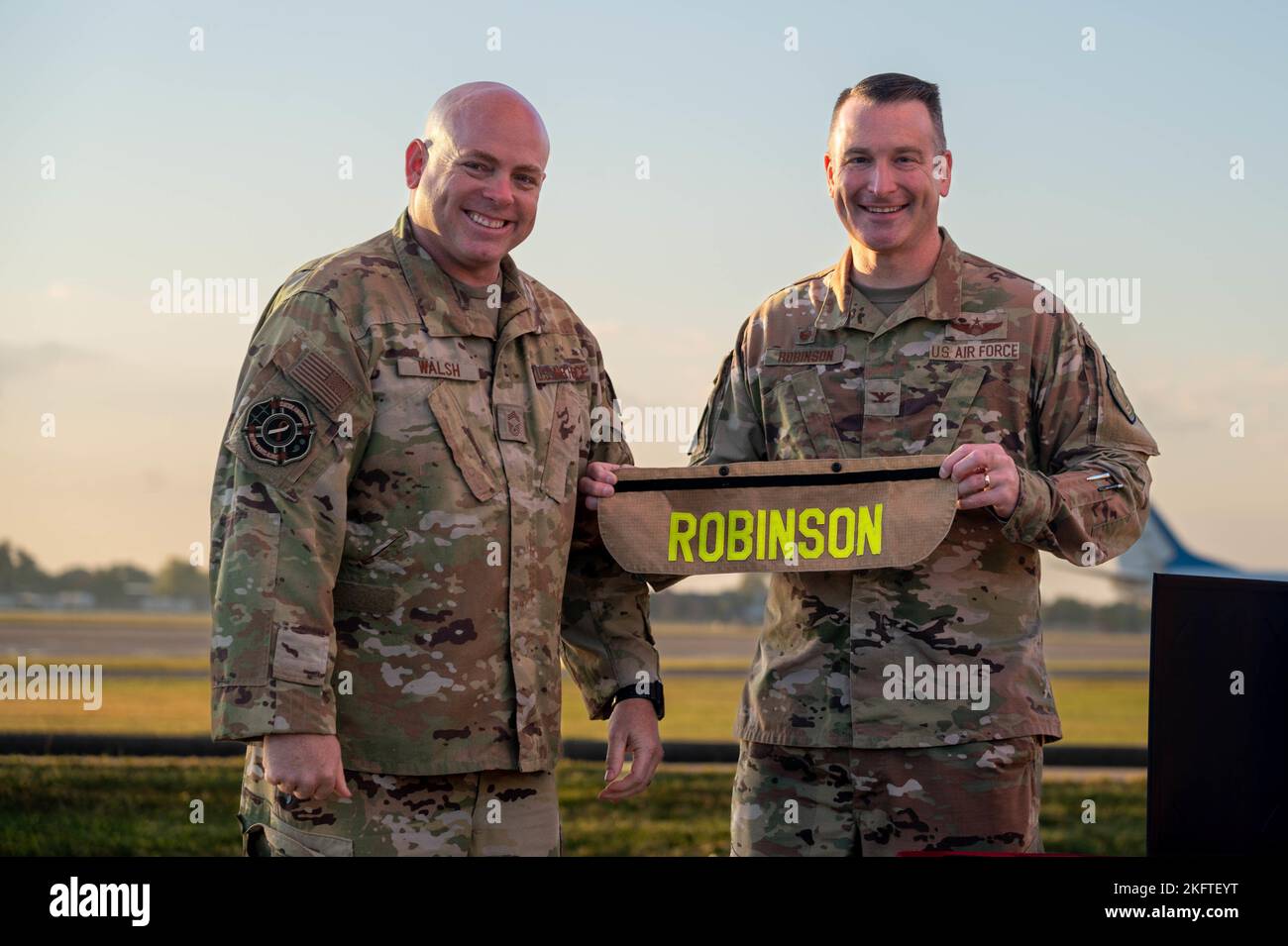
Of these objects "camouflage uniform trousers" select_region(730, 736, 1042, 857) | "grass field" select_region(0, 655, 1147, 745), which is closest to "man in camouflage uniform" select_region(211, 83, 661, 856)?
"camouflage uniform trousers" select_region(730, 736, 1042, 857)

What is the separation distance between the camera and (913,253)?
4.25 metres

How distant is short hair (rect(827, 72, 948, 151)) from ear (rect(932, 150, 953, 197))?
26 millimetres

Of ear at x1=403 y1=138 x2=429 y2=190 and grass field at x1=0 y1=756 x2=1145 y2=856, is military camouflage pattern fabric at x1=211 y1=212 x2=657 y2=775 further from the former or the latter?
grass field at x1=0 y1=756 x2=1145 y2=856

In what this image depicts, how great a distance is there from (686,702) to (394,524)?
3278 centimetres

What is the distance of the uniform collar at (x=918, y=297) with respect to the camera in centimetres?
421

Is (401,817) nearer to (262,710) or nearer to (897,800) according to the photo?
(262,710)

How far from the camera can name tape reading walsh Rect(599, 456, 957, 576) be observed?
Result: 3971 millimetres

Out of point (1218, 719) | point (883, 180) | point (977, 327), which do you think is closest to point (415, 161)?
point (883, 180)

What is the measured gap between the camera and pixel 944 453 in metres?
4.14

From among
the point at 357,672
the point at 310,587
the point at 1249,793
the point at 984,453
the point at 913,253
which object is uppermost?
the point at 913,253
